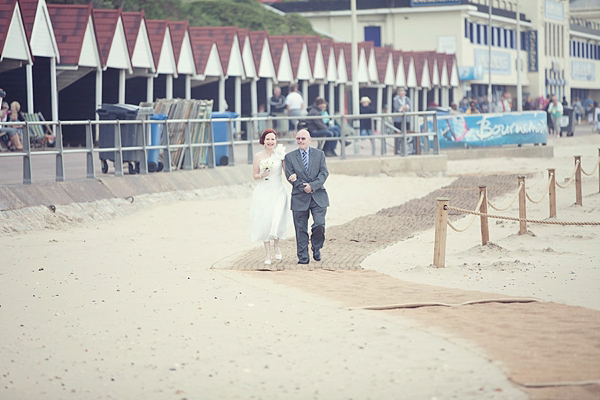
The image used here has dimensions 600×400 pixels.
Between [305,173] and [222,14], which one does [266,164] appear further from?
[222,14]

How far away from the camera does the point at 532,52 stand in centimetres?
8262

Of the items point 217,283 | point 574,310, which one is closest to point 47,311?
point 217,283

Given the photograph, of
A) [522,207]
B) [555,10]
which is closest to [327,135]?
[522,207]

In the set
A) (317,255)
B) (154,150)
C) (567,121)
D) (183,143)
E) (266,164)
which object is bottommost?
(317,255)

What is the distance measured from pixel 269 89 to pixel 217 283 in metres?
33.0

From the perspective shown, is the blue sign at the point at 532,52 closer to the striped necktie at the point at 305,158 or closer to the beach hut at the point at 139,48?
the beach hut at the point at 139,48

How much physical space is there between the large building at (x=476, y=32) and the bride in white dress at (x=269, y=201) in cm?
5518

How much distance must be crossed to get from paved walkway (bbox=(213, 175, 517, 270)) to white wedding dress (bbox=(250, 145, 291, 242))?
37 cm

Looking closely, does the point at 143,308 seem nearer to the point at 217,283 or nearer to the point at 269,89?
the point at 217,283

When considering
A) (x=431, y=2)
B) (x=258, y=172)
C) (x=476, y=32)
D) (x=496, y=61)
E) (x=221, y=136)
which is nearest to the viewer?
(x=258, y=172)

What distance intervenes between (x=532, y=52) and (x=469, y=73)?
1502cm

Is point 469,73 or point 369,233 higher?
point 469,73

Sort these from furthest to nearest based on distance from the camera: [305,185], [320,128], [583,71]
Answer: [583,71], [320,128], [305,185]

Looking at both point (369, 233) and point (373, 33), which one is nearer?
point (369, 233)
